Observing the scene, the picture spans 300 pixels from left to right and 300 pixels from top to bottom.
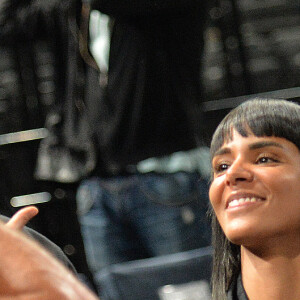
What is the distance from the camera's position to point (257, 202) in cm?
165

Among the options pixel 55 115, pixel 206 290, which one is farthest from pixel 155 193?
pixel 55 115

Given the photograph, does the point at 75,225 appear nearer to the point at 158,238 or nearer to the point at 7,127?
the point at 7,127

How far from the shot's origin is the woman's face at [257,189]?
1.61m

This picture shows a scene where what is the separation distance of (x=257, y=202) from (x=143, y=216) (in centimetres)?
74

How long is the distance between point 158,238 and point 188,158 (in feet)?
1.01

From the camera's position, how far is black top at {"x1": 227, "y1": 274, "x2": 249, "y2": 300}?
1683 mm

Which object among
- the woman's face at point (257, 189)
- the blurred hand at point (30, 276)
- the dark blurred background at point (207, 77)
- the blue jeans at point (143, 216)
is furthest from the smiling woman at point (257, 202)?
the dark blurred background at point (207, 77)

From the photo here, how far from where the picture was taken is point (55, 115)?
265 centimetres

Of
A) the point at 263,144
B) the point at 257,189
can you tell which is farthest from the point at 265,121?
the point at 257,189

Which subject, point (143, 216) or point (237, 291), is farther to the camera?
point (143, 216)

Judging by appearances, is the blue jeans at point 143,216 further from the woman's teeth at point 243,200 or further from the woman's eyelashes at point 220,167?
the woman's teeth at point 243,200

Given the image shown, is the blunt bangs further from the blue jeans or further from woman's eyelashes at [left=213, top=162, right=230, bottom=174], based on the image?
the blue jeans

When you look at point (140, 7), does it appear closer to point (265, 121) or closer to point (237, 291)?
point (265, 121)

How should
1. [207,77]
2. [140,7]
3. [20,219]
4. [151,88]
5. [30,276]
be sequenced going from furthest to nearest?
[207,77]
[151,88]
[140,7]
[20,219]
[30,276]
